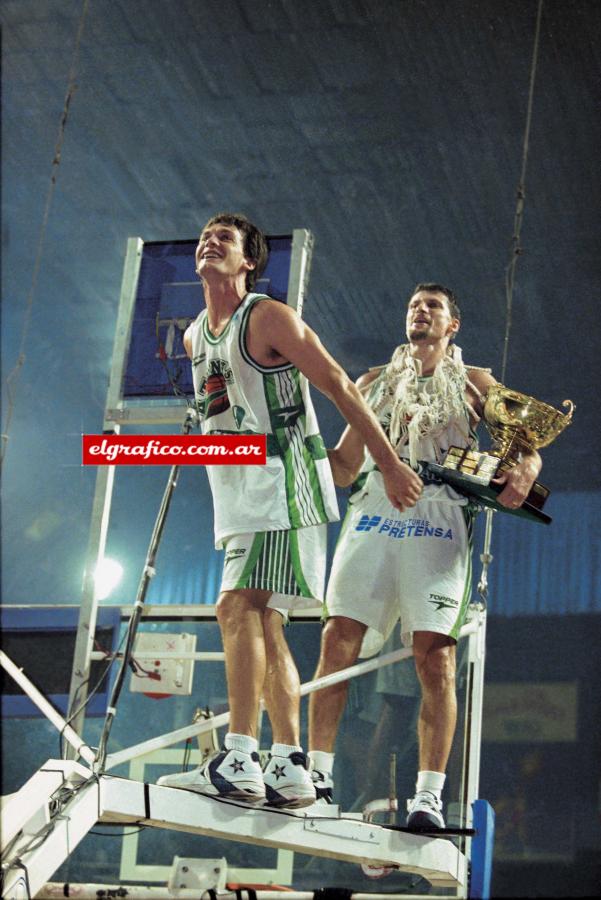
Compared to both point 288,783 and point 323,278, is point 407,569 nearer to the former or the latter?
point 288,783

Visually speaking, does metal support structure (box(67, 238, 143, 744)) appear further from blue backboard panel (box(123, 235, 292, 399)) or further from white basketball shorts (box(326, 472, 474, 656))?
white basketball shorts (box(326, 472, 474, 656))

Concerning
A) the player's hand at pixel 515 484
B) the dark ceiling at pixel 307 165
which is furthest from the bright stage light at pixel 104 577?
the player's hand at pixel 515 484

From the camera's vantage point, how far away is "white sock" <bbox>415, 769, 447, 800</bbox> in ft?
7.54

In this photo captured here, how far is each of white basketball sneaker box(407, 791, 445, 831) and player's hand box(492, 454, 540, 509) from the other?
683 mm

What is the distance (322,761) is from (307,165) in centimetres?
267

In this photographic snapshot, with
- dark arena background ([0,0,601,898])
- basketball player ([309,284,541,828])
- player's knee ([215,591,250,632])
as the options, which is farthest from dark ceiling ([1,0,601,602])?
player's knee ([215,591,250,632])

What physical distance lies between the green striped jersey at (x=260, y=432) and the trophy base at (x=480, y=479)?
29cm

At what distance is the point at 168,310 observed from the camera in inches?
116

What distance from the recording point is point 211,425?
7.86ft

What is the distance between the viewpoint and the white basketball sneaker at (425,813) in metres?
2.26

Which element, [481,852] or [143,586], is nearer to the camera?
[481,852]

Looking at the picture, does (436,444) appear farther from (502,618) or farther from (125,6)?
(125,6)

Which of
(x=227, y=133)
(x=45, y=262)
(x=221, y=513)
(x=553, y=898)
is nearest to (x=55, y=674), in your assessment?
(x=221, y=513)

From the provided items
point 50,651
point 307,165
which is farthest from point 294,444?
point 307,165
